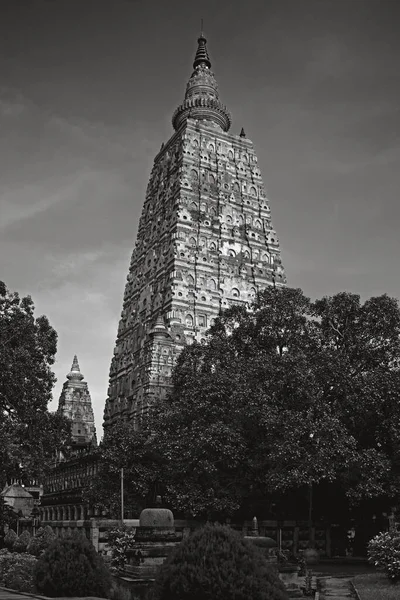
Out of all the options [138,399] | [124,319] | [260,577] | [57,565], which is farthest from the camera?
[124,319]

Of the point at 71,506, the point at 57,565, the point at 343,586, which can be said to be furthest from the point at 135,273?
the point at 57,565

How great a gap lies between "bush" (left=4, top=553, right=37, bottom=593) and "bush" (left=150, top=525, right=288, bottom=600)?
650 centimetres

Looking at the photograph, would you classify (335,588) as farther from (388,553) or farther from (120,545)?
(120,545)

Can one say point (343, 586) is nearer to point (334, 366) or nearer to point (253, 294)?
point (334, 366)

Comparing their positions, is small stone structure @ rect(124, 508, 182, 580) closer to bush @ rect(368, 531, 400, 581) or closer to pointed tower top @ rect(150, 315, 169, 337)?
bush @ rect(368, 531, 400, 581)

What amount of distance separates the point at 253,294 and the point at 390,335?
32313 mm

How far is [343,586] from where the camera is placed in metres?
21.6

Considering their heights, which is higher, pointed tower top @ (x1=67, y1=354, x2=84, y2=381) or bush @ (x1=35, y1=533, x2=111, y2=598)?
pointed tower top @ (x1=67, y1=354, x2=84, y2=381)

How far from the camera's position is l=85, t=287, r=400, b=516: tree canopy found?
3145 cm

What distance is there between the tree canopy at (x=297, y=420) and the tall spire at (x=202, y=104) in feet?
154

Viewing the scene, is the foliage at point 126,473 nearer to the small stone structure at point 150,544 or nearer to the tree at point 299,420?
the tree at point 299,420

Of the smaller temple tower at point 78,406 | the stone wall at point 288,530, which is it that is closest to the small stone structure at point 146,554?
the stone wall at point 288,530

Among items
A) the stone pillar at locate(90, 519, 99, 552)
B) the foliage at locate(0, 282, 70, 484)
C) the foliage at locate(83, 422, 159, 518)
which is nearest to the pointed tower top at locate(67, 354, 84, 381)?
the foliage at locate(83, 422, 159, 518)

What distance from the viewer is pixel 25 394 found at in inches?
1332
